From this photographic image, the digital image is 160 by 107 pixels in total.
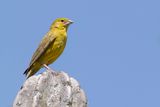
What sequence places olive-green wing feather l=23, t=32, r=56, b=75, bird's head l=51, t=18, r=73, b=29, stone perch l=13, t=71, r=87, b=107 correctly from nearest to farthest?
stone perch l=13, t=71, r=87, b=107
olive-green wing feather l=23, t=32, r=56, b=75
bird's head l=51, t=18, r=73, b=29

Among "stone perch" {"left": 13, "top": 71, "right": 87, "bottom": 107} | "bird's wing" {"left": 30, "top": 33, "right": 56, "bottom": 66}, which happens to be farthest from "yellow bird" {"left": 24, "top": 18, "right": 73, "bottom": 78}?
"stone perch" {"left": 13, "top": 71, "right": 87, "bottom": 107}

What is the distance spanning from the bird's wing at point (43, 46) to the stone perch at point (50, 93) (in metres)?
4.85

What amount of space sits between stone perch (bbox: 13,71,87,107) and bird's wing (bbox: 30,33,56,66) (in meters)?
4.85

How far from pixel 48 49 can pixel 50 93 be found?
18.8 feet

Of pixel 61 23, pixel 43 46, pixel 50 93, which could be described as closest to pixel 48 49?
pixel 43 46

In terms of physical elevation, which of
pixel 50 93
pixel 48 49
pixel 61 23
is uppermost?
pixel 61 23

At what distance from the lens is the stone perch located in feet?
23.6

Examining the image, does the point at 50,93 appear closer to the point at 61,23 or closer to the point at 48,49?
the point at 48,49

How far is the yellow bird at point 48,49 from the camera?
12.5 m

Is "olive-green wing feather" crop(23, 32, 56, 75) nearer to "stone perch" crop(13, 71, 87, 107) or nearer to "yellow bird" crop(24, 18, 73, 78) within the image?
"yellow bird" crop(24, 18, 73, 78)

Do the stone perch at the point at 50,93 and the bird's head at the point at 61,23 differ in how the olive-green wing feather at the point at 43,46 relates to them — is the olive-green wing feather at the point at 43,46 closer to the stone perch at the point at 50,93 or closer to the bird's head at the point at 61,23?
the bird's head at the point at 61,23

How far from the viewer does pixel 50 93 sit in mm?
7324

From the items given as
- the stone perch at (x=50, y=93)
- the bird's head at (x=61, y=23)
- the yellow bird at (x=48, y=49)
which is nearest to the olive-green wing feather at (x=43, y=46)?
the yellow bird at (x=48, y=49)

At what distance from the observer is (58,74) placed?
7.77 meters
